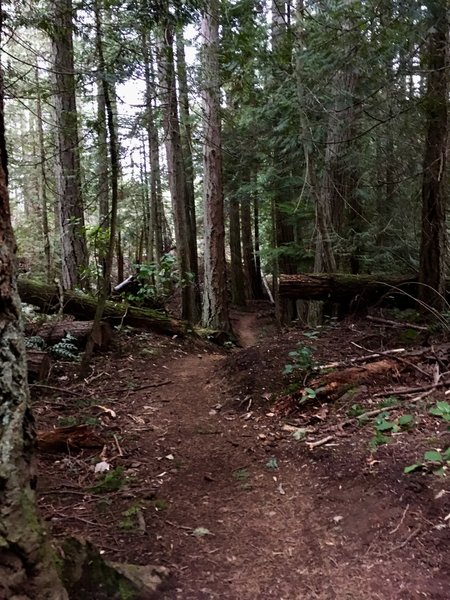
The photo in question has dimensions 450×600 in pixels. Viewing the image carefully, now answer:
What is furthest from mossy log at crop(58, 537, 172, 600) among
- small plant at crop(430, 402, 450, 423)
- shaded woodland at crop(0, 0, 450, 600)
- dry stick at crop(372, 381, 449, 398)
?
dry stick at crop(372, 381, 449, 398)

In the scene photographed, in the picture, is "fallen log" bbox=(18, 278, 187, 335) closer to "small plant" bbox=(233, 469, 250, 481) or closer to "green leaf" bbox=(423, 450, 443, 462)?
"small plant" bbox=(233, 469, 250, 481)

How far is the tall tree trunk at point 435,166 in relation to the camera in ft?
22.0

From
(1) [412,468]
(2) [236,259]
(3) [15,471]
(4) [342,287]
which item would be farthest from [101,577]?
(2) [236,259]

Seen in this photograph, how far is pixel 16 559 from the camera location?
6.55ft

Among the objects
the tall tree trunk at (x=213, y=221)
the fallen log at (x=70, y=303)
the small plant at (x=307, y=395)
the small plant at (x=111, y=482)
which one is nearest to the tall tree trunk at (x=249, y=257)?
the tall tree trunk at (x=213, y=221)

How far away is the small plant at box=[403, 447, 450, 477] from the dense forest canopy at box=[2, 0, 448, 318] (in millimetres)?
4684

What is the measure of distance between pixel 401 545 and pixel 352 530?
1.22 feet

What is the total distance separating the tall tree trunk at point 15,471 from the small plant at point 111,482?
164 centimetres

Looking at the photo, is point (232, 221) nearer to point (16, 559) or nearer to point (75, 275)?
point (75, 275)

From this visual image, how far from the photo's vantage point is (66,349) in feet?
25.0

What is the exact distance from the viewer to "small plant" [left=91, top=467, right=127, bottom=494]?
378cm

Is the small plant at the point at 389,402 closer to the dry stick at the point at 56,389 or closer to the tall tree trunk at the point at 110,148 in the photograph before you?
the dry stick at the point at 56,389

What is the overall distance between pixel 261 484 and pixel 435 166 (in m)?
5.78

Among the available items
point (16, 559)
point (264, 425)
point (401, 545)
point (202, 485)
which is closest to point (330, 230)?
point (264, 425)
